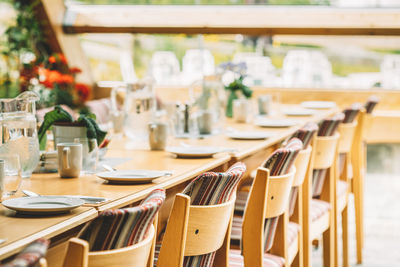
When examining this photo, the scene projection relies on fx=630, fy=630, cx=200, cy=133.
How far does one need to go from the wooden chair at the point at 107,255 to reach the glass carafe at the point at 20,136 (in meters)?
0.65

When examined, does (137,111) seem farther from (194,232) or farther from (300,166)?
(194,232)

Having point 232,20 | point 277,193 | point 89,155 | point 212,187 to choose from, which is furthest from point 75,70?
point 212,187

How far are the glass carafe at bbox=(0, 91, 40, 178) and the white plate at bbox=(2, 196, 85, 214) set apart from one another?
16.3 inches

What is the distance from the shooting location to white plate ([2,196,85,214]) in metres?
1.47

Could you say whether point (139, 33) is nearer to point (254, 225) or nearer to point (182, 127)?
point (182, 127)

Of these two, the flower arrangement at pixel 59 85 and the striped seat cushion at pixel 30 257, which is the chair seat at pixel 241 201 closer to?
the striped seat cushion at pixel 30 257

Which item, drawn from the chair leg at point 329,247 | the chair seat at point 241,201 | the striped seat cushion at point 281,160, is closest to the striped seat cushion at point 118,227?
the striped seat cushion at point 281,160

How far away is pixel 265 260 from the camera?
7.85 ft

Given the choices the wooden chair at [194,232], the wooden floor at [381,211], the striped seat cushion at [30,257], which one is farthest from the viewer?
the wooden floor at [381,211]

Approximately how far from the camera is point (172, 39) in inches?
265

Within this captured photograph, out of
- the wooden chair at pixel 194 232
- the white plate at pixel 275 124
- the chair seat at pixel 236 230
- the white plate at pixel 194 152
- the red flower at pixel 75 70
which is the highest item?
the red flower at pixel 75 70

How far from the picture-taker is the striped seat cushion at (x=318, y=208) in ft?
10.4

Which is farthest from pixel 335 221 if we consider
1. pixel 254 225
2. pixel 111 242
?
pixel 111 242

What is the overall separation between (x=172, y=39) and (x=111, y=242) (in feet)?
18.2
